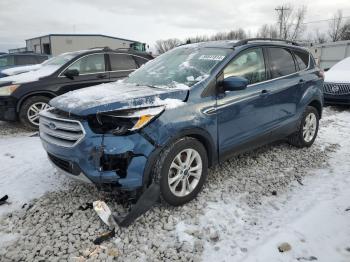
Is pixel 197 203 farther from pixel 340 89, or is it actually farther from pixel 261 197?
pixel 340 89

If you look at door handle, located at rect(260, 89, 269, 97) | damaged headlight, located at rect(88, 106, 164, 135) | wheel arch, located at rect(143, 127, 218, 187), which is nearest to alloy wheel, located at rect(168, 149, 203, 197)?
wheel arch, located at rect(143, 127, 218, 187)

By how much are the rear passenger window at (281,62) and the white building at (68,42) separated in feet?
100

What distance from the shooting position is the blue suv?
2.98 metres

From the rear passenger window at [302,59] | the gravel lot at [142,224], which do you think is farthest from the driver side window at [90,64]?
the rear passenger window at [302,59]

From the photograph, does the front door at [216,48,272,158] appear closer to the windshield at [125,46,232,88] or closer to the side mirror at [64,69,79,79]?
the windshield at [125,46,232,88]

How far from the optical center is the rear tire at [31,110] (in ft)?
21.1

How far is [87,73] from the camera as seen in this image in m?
7.11

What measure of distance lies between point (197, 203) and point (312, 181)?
1.67 meters


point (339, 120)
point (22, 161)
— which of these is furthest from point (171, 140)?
point (339, 120)

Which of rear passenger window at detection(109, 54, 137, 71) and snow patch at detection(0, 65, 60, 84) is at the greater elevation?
rear passenger window at detection(109, 54, 137, 71)

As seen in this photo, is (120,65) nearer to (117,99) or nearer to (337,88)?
(117,99)

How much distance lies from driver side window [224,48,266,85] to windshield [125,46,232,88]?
16 centimetres

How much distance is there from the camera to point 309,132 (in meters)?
5.41

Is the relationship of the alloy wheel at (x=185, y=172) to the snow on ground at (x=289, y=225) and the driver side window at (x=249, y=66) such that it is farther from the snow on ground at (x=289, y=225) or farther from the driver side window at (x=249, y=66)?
the driver side window at (x=249, y=66)
